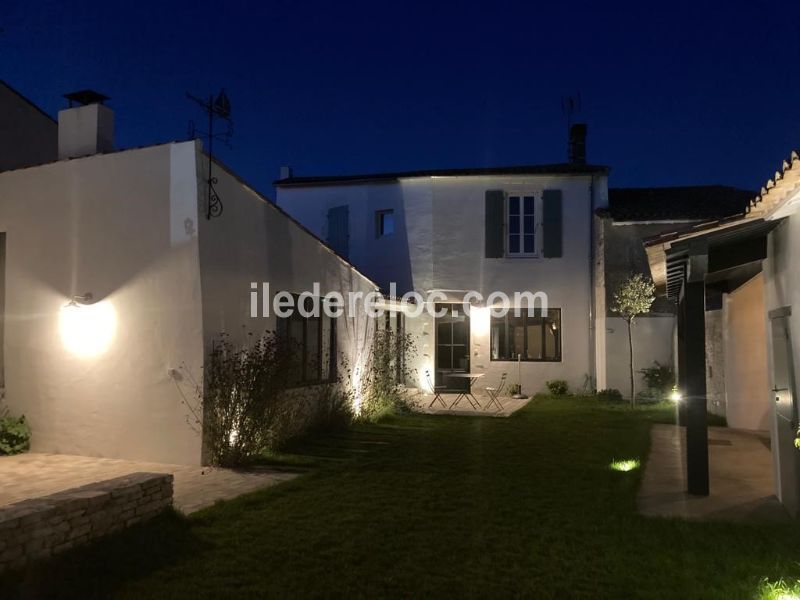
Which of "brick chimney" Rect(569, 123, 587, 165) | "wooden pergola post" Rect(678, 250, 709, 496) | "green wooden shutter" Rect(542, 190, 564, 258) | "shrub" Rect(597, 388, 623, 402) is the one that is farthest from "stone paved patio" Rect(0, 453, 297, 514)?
"brick chimney" Rect(569, 123, 587, 165)

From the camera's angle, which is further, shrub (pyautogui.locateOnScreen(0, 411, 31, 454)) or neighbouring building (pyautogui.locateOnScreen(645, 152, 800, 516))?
shrub (pyautogui.locateOnScreen(0, 411, 31, 454))

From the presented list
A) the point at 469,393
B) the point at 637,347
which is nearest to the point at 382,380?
the point at 469,393

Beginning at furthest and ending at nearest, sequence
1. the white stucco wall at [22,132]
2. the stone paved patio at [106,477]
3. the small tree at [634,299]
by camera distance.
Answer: the small tree at [634,299] → the white stucco wall at [22,132] → the stone paved patio at [106,477]

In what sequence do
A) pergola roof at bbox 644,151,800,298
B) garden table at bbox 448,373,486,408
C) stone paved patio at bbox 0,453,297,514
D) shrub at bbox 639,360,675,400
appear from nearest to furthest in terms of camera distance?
pergola roof at bbox 644,151,800,298 → stone paved patio at bbox 0,453,297,514 → garden table at bbox 448,373,486,408 → shrub at bbox 639,360,675,400

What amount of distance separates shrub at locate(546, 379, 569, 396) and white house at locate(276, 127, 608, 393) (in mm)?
225

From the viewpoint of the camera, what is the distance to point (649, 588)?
4.01 m

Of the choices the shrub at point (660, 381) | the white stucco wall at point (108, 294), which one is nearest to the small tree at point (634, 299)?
the shrub at point (660, 381)

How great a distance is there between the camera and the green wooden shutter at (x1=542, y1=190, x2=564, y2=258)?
15227 mm

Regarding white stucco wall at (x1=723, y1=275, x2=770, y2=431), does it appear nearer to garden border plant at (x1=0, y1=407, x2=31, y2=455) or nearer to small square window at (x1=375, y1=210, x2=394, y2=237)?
small square window at (x1=375, y1=210, x2=394, y2=237)

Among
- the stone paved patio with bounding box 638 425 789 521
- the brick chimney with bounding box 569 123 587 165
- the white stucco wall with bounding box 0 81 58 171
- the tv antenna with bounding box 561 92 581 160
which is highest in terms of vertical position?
the tv antenna with bounding box 561 92 581 160

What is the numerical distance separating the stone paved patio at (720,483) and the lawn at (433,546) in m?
0.28

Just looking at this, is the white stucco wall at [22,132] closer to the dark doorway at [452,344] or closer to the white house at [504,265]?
the white house at [504,265]

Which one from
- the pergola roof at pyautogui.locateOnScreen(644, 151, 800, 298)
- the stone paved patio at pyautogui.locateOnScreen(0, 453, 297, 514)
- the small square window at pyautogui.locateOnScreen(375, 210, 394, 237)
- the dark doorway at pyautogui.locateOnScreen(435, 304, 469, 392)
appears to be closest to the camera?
the pergola roof at pyautogui.locateOnScreen(644, 151, 800, 298)

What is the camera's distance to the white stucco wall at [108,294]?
24.6 feet
